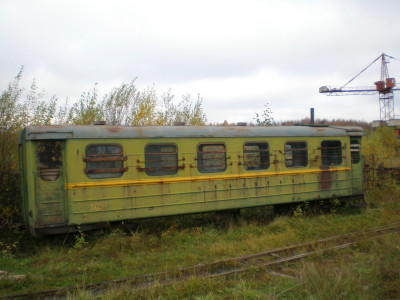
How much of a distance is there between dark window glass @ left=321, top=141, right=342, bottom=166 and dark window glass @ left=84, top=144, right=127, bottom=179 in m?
6.36

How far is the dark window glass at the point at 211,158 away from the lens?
31.1 feet

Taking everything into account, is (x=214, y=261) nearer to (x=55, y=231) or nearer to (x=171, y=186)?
(x=171, y=186)

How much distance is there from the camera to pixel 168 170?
29.7ft

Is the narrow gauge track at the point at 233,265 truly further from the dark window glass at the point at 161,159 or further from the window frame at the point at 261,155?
the dark window glass at the point at 161,159

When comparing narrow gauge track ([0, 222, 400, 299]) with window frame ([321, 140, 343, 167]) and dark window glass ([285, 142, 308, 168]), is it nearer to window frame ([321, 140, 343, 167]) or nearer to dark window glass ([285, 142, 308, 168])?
dark window glass ([285, 142, 308, 168])

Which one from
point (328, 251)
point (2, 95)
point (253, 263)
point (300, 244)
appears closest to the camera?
point (253, 263)

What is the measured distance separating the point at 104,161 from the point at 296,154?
573 cm

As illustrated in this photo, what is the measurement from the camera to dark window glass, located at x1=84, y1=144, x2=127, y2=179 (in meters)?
8.23

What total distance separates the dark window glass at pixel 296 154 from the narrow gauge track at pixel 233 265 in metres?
2.72

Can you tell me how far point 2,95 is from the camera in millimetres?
10898

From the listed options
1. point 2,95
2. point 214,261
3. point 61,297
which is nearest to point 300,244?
point 214,261

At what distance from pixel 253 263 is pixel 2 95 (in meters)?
8.88

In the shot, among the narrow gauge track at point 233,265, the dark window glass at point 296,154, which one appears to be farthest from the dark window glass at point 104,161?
the dark window glass at point 296,154

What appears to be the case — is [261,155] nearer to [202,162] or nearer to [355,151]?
[202,162]
